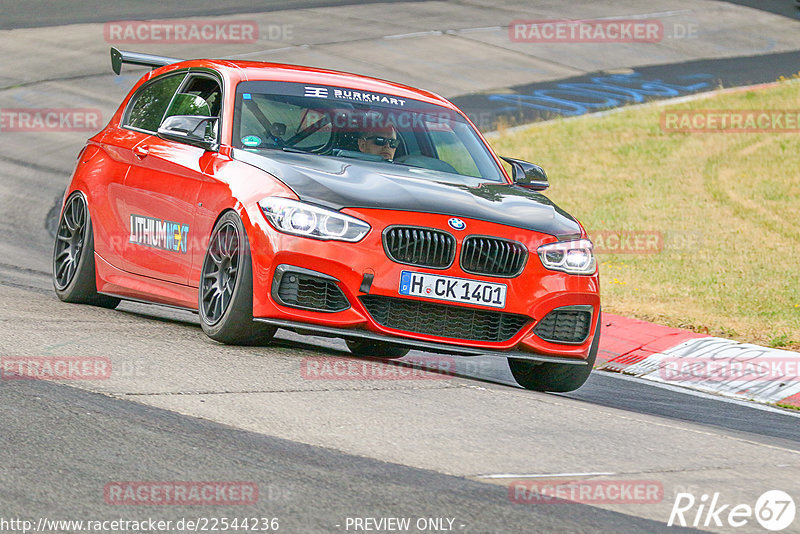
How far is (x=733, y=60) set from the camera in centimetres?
3078

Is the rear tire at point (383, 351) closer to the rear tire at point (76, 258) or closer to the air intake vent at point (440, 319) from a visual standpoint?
the air intake vent at point (440, 319)

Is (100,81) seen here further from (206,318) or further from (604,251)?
(206,318)

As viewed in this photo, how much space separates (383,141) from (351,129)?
228 mm

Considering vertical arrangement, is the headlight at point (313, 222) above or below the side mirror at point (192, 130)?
below

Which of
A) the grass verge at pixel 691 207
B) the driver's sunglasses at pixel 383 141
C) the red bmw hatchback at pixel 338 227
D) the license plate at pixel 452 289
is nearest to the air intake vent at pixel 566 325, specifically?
the red bmw hatchback at pixel 338 227

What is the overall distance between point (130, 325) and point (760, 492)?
4.51 metres

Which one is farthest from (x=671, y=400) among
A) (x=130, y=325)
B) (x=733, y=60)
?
(x=733, y=60)

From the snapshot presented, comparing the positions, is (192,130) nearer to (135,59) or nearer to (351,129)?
(351,129)

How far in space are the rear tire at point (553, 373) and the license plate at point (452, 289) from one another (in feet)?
2.71

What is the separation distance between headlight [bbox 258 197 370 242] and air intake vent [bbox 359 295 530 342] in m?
0.37

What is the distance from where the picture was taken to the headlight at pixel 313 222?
689 centimetres

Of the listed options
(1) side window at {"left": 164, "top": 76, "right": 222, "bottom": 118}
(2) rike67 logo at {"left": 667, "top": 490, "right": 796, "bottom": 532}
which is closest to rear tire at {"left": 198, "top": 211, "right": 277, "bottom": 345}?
(1) side window at {"left": 164, "top": 76, "right": 222, "bottom": 118}

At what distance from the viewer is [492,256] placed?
23.3 ft

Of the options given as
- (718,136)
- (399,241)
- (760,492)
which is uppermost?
(399,241)
